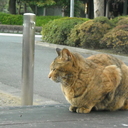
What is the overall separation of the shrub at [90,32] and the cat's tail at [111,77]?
11958 mm

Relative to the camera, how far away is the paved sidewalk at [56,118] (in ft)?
13.5

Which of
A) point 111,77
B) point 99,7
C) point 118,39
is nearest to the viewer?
point 111,77

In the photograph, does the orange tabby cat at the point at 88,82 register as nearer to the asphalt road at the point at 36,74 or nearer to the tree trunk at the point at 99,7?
the asphalt road at the point at 36,74

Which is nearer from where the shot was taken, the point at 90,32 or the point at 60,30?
the point at 90,32

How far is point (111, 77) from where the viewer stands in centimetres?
464

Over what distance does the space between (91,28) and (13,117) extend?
12714 mm

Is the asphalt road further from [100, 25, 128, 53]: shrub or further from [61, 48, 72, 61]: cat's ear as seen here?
[61, 48, 72, 61]: cat's ear

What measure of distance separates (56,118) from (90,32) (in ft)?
41.6

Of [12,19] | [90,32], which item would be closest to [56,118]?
[90,32]

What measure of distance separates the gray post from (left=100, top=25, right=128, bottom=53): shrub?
9.39 metres

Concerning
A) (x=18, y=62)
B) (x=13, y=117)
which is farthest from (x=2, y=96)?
(x=18, y=62)

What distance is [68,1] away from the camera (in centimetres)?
3694

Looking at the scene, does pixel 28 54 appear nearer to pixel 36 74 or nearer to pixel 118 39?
pixel 36 74

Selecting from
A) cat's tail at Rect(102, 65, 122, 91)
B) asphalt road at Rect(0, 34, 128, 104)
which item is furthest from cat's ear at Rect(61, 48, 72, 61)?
asphalt road at Rect(0, 34, 128, 104)
